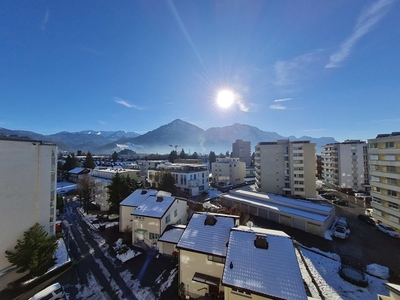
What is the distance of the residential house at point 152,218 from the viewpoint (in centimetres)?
2255

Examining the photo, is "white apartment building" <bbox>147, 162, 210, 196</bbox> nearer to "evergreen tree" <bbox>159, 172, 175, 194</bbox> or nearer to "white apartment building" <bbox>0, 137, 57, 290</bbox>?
"evergreen tree" <bbox>159, 172, 175, 194</bbox>

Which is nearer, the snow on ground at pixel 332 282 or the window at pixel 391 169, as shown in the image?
the snow on ground at pixel 332 282

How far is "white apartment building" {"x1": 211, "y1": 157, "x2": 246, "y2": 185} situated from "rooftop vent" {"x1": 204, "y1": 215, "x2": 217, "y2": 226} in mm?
50670

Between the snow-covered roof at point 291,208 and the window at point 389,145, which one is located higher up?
the window at point 389,145

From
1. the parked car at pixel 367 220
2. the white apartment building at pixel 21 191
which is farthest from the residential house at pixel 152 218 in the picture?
the parked car at pixel 367 220

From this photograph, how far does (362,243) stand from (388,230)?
6.97 metres

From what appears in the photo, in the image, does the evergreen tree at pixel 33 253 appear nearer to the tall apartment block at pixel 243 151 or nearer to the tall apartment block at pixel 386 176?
the tall apartment block at pixel 386 176

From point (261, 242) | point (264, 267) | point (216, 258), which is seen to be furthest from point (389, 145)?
point (216, 258)

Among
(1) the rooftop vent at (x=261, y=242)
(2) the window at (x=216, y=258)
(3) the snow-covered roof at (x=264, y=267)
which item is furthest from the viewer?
(2) the window at (x=216, y=258)

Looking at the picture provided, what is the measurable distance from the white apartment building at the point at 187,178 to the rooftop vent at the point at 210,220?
3317 cm

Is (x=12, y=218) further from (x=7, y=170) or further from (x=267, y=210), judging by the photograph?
(x=267, y=210)

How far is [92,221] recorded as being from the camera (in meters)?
32.7

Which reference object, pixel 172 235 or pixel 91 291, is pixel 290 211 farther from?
pixel 91 291

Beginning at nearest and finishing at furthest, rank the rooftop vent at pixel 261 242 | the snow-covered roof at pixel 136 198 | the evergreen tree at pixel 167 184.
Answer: the rooftop vent at pixel 261 242, the snow-covered roof at pixel 136 198, the evergreen tree at pixel 167 184
